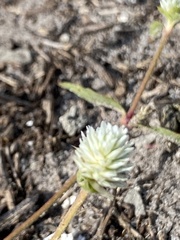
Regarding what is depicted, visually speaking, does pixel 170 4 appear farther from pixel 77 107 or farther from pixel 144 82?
pixel 77 107

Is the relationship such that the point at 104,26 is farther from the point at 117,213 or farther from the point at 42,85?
the point at 117,213

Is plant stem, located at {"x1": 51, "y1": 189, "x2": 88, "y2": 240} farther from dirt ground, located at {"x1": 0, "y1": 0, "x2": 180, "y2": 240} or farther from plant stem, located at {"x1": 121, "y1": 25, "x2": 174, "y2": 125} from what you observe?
plant stem, located at {"x1": 121, "y1": 25, "x2": 174, "y2": 125}

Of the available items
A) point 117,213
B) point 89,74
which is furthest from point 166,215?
point 89,74

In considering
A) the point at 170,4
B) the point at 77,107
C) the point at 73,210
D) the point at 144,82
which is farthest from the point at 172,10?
the point at 73,210

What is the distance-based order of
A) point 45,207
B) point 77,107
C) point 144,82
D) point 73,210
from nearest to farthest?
1. point 73,210
2. point 45,207
3. point 144,82
4. point 77,107

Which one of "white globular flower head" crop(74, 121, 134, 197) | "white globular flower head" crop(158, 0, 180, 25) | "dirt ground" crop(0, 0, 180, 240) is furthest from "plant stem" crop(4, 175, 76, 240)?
"white globular flower head" crop(158, 0, 180, 25)
